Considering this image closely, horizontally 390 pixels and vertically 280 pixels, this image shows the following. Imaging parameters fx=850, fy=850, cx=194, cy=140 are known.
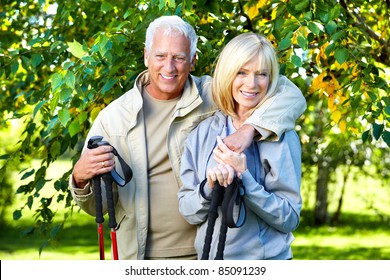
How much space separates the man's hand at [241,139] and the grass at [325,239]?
6805mm

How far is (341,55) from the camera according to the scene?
3879 millimetres

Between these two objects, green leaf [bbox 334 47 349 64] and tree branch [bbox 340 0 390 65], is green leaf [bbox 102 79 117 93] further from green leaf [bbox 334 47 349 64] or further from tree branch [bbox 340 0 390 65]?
tree branch [bbox 340 0 390 65]

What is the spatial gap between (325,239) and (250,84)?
29.6 feet

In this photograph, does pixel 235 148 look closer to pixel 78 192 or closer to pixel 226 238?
pixel 226 238

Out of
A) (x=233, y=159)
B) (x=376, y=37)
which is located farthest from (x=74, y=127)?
(x=376, y=37)

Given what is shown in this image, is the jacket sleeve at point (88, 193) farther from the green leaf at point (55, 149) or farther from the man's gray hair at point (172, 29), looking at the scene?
the green leaf at point (55, 149)

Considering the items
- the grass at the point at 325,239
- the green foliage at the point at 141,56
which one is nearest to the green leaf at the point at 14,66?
the green foliage at the point at 141,56

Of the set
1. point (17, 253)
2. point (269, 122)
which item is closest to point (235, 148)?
point (269, 122)

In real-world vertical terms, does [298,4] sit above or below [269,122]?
above

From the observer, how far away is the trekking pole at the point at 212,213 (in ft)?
9.62

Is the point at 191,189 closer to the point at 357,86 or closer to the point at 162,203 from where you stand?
the point at 162,203
